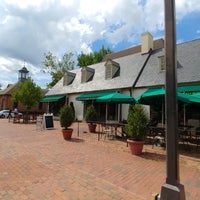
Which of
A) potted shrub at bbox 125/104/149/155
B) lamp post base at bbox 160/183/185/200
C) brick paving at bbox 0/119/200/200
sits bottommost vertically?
brick paving at bbox 0/119/200/200

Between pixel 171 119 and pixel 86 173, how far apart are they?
10.0 ft

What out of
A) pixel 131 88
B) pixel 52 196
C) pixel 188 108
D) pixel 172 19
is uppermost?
pixel 131 88

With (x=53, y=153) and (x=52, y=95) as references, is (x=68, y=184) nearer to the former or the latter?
(x=53, y=153)

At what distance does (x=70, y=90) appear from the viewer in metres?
23.4

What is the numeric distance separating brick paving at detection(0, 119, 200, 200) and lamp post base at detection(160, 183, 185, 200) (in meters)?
0.77

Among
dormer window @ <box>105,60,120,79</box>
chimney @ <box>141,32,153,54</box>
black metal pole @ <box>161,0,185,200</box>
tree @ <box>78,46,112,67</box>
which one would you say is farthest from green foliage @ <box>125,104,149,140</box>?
tree @ <box>78,46,112,67</box>

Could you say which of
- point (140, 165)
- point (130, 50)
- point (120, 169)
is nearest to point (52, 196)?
point (120, 169)

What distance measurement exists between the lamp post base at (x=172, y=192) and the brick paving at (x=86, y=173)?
771 millimetres

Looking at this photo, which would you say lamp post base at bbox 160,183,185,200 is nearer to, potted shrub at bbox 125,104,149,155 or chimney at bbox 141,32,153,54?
potted shrub at bbox 125,104,149,155

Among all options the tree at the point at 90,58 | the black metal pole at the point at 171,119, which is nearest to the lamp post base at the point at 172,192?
the black metal pole at the point at 171,119

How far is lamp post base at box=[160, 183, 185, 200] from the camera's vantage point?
299 centimetres

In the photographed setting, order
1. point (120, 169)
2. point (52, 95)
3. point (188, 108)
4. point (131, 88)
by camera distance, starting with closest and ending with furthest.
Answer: point (120, 169), point (188, 108), point (131, 88), point (52, 95)

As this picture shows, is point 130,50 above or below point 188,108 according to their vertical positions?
above

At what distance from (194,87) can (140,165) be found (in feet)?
29.8
